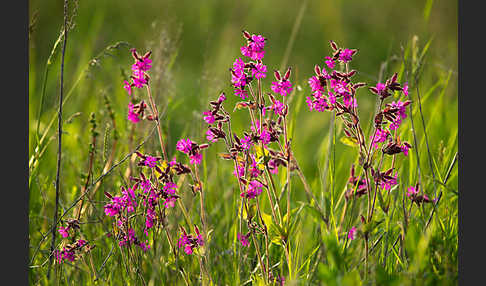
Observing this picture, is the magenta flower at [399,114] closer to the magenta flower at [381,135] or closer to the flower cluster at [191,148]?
the magenta flower at [381,135]

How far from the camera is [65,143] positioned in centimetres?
279

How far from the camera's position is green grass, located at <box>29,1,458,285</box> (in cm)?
165

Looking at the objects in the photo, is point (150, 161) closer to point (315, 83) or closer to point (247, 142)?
point (247, 142)

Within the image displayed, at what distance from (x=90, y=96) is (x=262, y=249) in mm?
1716

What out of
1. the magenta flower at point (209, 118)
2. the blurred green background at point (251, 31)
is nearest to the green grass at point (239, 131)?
the blurred green background at point (251, 31)

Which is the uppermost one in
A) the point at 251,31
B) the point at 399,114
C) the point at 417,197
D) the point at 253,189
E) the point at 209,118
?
the point at 251,31

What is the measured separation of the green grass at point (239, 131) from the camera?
1648 mm

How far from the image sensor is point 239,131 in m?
2.81

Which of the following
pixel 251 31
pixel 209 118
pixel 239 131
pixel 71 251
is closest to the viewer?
pixel 209 118

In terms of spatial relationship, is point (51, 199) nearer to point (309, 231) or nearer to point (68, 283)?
point (68, 283)

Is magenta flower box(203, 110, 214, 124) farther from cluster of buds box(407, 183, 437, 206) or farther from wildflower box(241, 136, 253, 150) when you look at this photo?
cluster of buds box(407, 183, 437, 206)

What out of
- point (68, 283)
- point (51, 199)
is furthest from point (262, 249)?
point (51, 199)

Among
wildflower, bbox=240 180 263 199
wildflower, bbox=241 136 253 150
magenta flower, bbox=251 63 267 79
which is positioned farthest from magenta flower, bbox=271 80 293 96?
wildflower, bbox=240 180 263 199

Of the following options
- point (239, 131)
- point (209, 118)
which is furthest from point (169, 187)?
point (239, 131)
